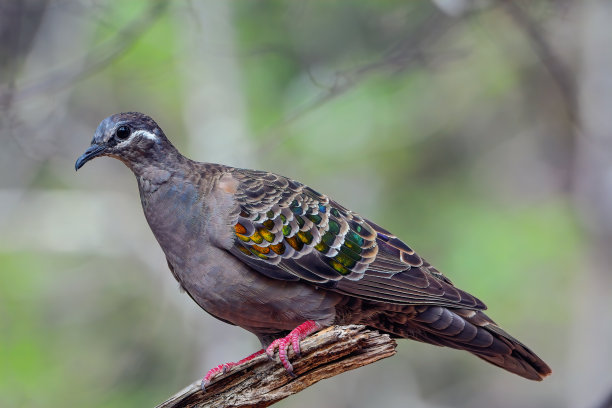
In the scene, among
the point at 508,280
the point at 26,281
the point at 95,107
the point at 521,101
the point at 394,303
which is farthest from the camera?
the point at 521,101

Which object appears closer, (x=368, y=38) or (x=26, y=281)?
(x=368, y=38)

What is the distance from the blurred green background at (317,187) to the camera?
9.47m

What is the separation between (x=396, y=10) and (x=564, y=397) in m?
6.73

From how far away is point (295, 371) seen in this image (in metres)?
3.71

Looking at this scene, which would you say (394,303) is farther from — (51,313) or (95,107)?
(95,107)

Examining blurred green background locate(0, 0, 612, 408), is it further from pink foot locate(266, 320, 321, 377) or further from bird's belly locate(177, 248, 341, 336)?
pink foot locate(266, 320, 321, 377)

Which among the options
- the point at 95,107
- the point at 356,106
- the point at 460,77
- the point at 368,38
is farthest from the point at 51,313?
the point at 460,77

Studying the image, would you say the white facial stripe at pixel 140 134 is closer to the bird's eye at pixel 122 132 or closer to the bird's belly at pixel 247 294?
the bird's eye at pixel 122 132

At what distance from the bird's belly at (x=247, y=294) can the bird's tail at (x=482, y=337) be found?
66 cm

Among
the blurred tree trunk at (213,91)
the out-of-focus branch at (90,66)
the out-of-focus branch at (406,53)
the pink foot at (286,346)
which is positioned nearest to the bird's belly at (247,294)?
the pink foot at (286,346)

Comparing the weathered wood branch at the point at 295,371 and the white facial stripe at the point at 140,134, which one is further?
the white facial stripe at the point at 140,134

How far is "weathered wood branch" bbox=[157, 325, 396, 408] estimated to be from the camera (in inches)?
136

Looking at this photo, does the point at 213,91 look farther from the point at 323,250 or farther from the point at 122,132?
the point at 323,250

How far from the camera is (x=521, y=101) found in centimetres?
1304
